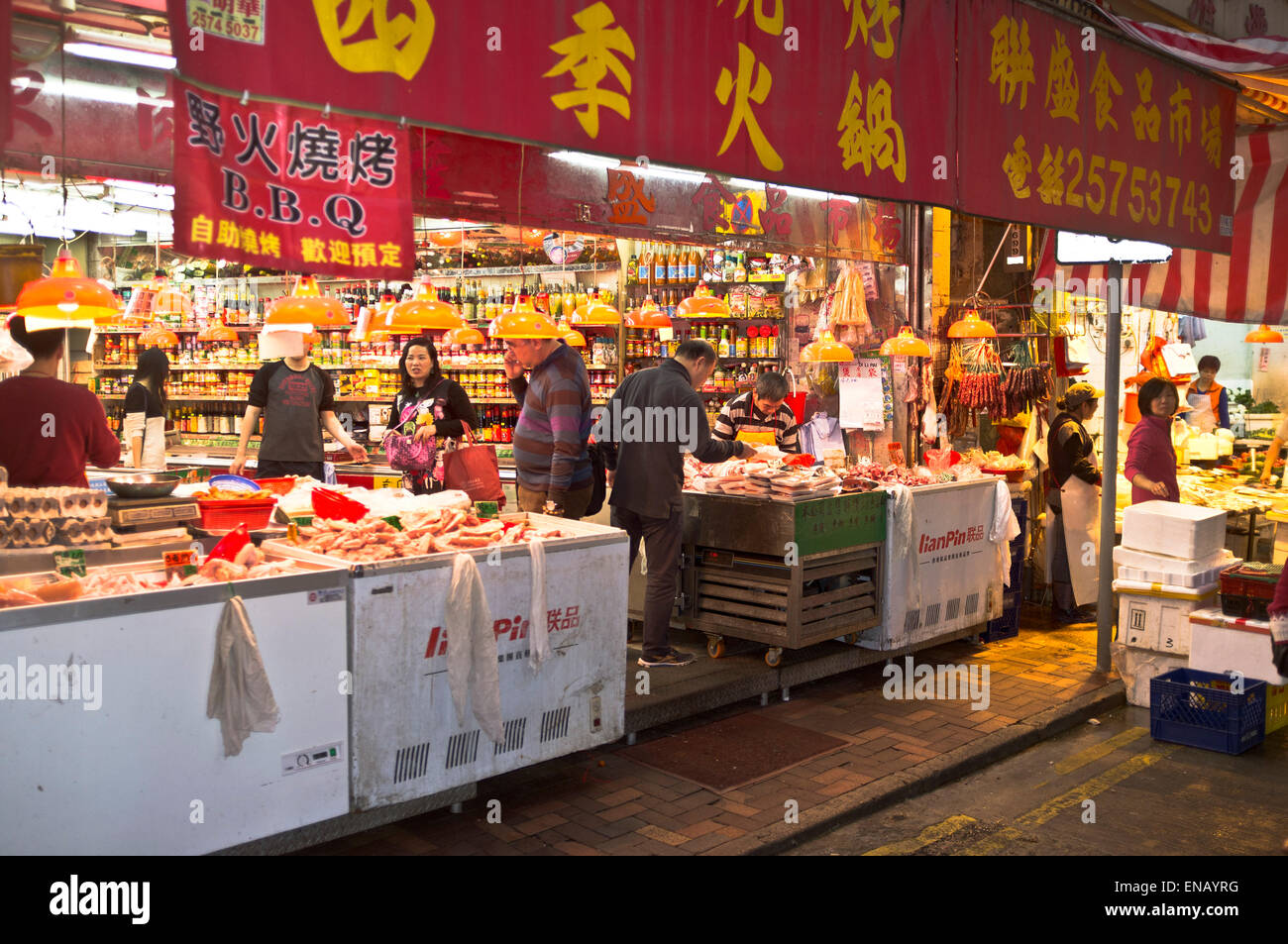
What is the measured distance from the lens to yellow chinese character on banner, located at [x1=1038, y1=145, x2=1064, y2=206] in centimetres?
631

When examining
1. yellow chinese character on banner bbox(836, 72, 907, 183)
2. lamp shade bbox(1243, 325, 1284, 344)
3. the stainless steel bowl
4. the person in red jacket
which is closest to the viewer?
the stainless steel bowl

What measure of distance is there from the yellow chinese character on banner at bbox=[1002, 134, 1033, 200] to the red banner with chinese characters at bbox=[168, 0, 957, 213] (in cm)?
52

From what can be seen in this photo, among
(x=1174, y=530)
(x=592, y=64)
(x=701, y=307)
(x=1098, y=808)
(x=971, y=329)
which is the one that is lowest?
(x=1098, y=808)

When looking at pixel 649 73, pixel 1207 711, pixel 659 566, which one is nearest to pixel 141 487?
pixel 649 73

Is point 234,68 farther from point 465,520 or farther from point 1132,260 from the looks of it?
point 1132,260

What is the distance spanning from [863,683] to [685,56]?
4583mm

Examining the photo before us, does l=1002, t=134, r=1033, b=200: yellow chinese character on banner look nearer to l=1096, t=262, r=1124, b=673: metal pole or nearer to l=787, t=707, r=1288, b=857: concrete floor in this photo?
l=1096, t=262, r=1124, b=673: metal pole

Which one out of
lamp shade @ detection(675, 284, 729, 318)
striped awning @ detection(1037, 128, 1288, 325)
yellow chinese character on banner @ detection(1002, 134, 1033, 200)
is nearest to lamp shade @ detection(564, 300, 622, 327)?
lamp shade @ detection(675, 284, 729, 318)

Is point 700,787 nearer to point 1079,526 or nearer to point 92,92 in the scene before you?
point 92,92

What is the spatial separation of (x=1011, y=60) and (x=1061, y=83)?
54cm

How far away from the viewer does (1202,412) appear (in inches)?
485

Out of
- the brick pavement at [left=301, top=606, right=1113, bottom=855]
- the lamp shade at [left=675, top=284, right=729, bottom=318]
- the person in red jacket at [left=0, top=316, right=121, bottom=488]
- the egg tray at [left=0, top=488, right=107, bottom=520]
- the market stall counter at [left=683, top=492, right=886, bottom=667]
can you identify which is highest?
the lamp shade at [left=675, top=284, right=729, bottom=318]

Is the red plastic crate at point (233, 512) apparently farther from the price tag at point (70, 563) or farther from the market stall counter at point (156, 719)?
the price tag at point (70, 563)

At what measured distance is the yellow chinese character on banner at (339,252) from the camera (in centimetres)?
354
